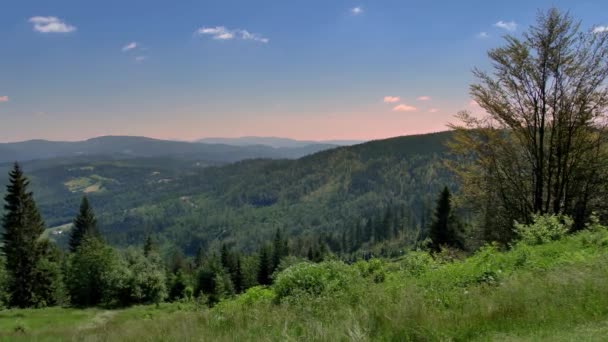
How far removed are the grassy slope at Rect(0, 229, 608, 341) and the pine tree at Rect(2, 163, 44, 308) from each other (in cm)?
4562

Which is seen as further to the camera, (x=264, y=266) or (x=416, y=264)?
(x=264, y=266)

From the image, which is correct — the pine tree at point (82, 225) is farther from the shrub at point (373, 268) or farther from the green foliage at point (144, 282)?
the shrub at point (373, 268)

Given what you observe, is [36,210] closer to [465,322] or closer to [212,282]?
[212,282]

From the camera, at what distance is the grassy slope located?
17.6 ft

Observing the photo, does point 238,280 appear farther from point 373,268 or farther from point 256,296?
point 256,296

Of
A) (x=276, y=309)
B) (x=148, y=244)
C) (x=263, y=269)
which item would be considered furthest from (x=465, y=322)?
(x=148, y=244)

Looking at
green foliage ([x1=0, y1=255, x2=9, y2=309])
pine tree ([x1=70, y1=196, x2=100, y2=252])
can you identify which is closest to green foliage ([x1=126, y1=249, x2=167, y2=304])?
green foliage ([x1=0, y1=255, x2=9, y2=309])

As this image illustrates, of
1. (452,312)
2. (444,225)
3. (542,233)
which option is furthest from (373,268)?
(444,225)

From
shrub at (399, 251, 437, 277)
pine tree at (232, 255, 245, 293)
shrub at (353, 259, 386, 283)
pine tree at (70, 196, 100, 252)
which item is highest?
shrub at (399, 251, 437, 277)

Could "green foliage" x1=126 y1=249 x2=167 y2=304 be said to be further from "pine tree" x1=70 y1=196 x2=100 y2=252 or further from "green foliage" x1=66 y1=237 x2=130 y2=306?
"pine tree" x1=70 y1=196 x2=100 y2=252

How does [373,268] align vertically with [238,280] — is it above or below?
above

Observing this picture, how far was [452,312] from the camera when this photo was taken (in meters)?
5.92

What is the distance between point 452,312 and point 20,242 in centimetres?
5407

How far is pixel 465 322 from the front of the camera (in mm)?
5543
